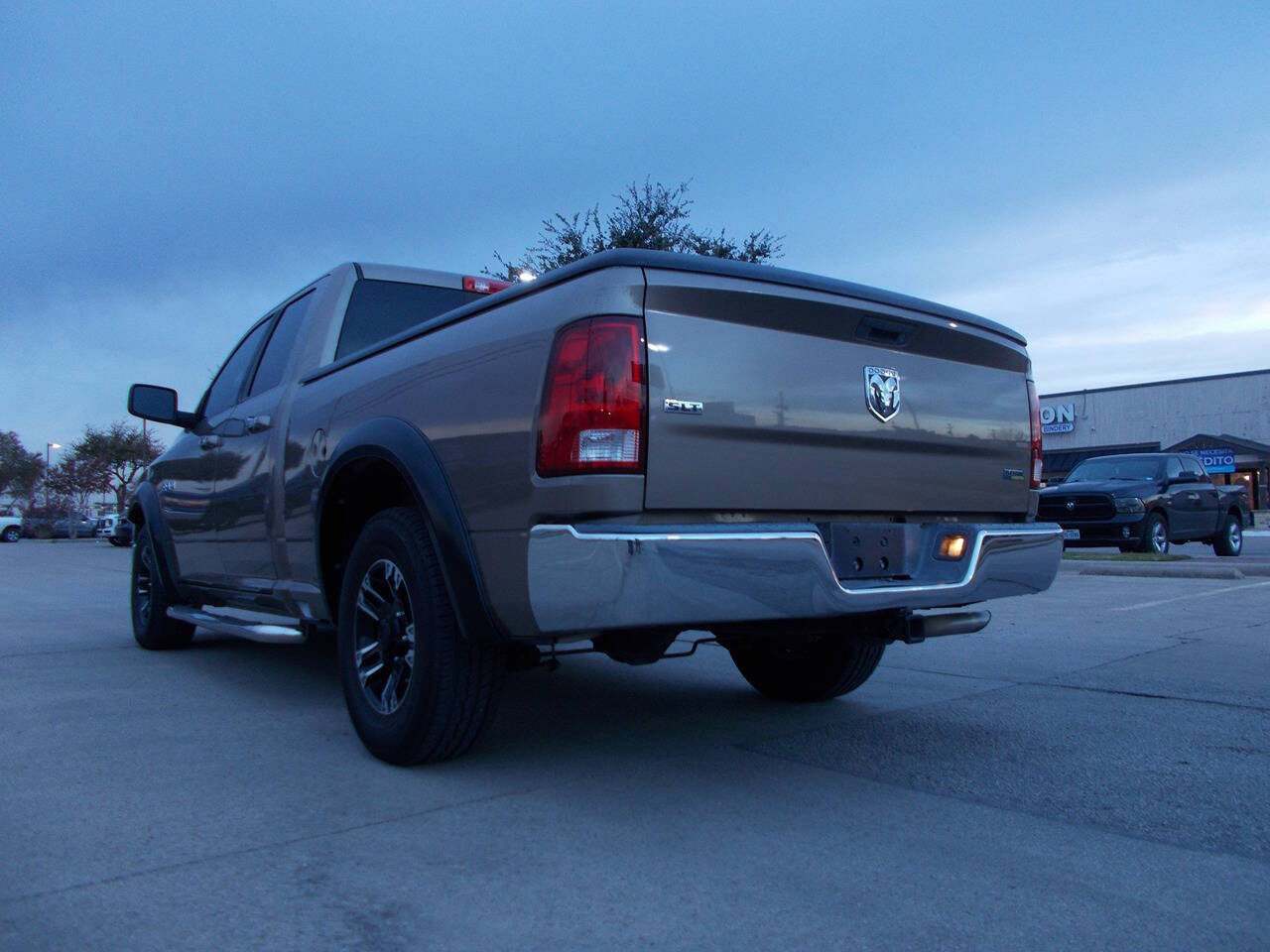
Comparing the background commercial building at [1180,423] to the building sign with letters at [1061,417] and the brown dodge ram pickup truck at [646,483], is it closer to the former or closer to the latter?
the building sign with letters at [1061,417]

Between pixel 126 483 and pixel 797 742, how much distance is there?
61.1m

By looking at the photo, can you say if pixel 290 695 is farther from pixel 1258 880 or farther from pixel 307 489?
pixel 1258 880

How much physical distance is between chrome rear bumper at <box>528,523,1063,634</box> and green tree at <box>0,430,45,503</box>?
228 feet

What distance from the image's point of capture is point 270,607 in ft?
16.1

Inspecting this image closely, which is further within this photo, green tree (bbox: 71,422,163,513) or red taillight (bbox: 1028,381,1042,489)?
green tree (bbox: 71,422,163,513)

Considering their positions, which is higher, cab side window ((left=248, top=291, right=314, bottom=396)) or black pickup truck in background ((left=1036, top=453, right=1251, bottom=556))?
cab side window ((left=248, top=291, right=314, bottom=396))

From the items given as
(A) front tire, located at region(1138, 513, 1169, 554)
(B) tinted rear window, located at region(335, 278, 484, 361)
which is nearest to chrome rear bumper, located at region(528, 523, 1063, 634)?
(B) tinted rear window, located at region(335, 278, 484, 361)

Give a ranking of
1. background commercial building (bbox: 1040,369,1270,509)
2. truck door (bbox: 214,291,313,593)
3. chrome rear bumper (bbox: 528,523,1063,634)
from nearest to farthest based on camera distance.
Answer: chrome rear bumper (bbox: 528,523,1063,634) < truck door (bbox: 214,291,313,593) < background commercial building (bbox: 1040,369,1270,509)

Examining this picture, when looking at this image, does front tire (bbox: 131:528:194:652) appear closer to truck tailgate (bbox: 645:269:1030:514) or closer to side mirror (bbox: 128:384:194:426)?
side mirror (bbox: 128:384:194:426)

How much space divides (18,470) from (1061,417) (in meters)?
59.5

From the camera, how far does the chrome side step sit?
4.30 m

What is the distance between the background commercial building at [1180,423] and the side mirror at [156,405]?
34.2 meters

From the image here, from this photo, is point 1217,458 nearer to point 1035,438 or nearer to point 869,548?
point 1035,438

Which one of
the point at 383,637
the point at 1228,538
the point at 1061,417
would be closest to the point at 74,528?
the point at 1061,417
